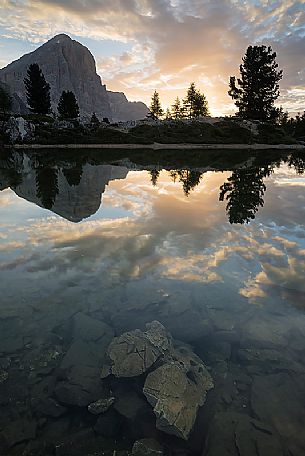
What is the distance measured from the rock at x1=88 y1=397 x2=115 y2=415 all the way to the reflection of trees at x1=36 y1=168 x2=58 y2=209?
10649mm

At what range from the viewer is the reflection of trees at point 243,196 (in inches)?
502

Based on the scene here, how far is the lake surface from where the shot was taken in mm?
3566

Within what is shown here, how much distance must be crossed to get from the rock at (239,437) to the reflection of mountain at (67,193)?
9040 mm

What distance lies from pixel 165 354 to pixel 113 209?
923 cm

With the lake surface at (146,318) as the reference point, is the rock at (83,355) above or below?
below

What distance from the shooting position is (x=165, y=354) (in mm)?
4734

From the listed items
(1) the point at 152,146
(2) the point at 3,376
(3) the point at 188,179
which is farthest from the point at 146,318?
(1) the point at 152,146

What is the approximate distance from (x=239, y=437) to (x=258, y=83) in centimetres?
9223

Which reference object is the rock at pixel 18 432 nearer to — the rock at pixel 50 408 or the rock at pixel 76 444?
the rock at pixel 50 408

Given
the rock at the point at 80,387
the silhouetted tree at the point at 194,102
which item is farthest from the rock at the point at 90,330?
the silhouetted tree at the point at 194,102

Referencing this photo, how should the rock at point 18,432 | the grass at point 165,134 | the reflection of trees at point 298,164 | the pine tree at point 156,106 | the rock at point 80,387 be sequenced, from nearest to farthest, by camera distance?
the rock at point 18,432 → the rock at point 80,387 → the reflection of trees at point 298,164 → the grass at point 165,134 → the pine tree at point 156,106

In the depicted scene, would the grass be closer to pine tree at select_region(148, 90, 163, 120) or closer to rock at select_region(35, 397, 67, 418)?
pine tree at select_region(148, 90, 163, 120)

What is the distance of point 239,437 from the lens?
11.5 feet

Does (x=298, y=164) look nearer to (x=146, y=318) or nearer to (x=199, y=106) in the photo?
(x=146, y=318)
